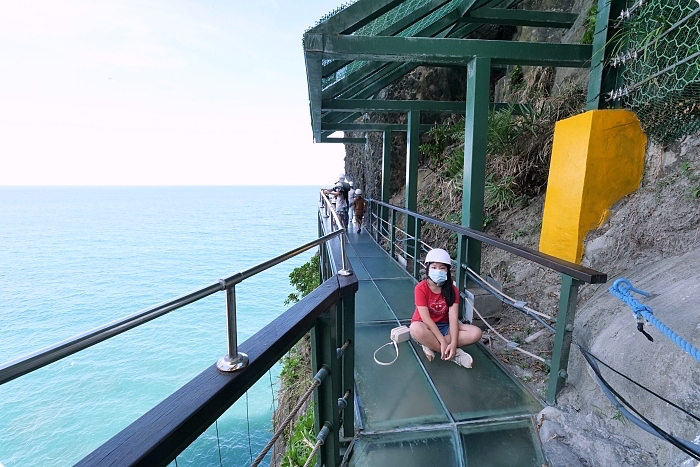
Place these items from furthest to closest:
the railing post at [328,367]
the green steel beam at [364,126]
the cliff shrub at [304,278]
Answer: the cliff shrub at [304,278] → the green steel beam at [364,126] → the railing post at [328,367]

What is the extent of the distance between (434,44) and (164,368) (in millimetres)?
22615

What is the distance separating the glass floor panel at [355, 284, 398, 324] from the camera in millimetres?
3662

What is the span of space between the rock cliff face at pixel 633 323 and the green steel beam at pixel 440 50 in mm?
1168

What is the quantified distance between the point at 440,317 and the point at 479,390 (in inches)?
22.9

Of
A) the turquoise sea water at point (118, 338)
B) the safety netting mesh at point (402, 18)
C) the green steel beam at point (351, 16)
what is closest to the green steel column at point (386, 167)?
the turquoise sea water at point (118, 338)

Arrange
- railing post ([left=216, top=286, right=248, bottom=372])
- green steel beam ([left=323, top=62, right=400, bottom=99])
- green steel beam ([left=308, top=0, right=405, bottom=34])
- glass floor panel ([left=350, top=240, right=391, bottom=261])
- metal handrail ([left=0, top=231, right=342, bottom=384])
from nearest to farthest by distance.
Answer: metal handrail ([left=0, top=231, right=342, bottom=384])
railing post ([left=216, top=286, right=248, bottom=372])
green steel beam ([left=308, top=0, right=405, bottom=34])
green steel beam ([left=323, top=62, right=400, bottom=99])
glass floor panel ([left=350, top=240, right=391, bottom=261])

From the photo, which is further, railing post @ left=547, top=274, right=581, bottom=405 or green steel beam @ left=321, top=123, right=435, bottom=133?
green steel beam @ left=321, top=123, right=435, bottom=133

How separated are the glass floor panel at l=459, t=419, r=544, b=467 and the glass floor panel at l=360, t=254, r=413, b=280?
122 inches

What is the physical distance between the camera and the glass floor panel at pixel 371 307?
3.66m

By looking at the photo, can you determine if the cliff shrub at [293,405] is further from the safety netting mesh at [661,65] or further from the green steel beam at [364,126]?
the green steel beam at [364,126]

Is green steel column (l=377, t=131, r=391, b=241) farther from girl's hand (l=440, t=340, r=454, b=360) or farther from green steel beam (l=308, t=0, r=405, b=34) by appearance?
girl's hand (l=440, t=340, r=454, b=360)

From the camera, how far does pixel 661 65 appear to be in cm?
250

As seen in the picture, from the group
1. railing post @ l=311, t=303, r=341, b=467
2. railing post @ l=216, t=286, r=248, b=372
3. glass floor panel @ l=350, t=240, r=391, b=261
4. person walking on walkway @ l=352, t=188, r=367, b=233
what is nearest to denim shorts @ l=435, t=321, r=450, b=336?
railing post @ l=311, t=303, r=341, b=467

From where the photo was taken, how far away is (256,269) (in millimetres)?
1114
